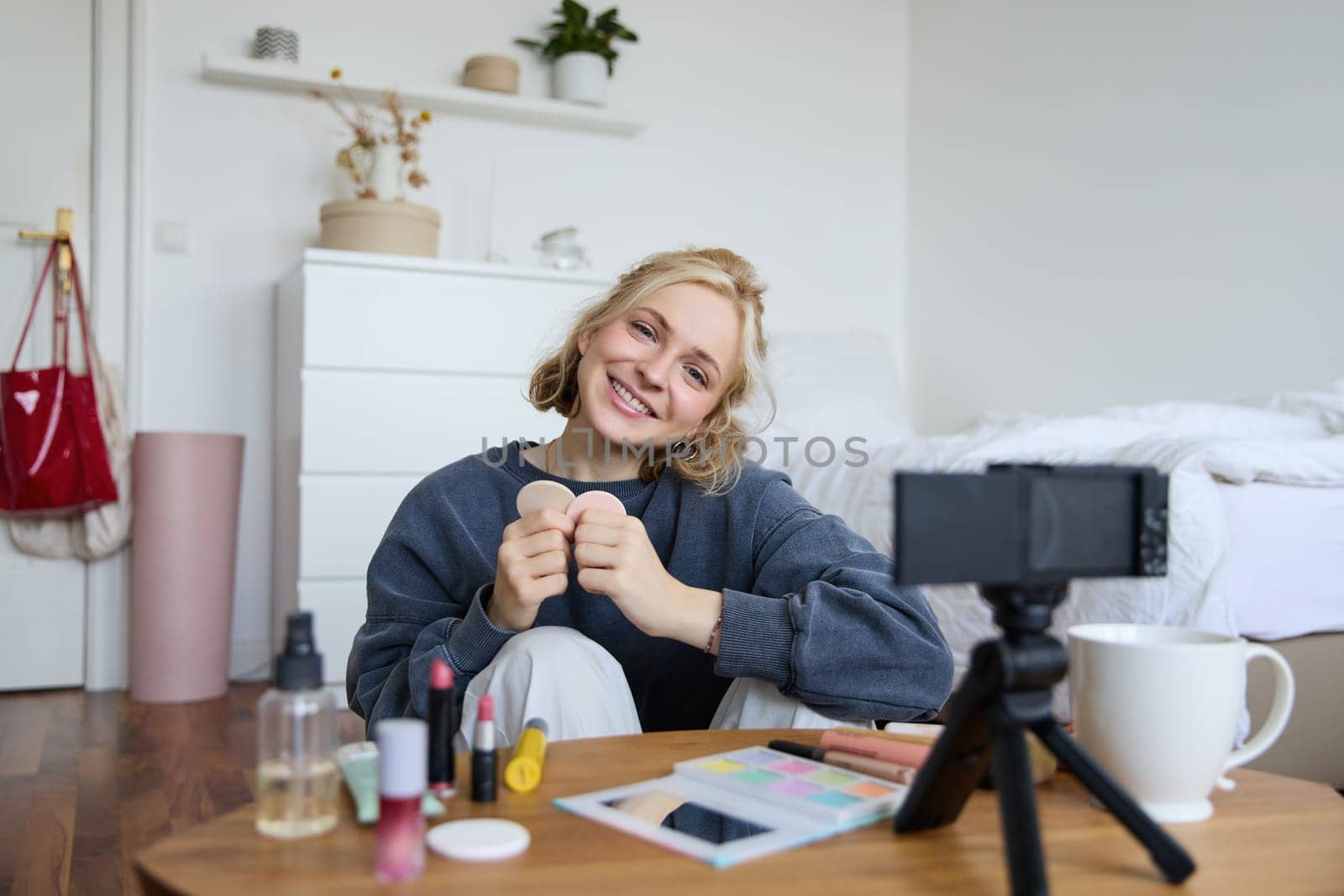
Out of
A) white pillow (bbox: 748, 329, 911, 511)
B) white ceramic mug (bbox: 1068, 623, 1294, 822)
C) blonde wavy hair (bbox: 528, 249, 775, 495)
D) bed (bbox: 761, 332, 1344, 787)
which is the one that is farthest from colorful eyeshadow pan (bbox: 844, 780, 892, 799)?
white pillow (bbox: 748, 329, 911, 511)

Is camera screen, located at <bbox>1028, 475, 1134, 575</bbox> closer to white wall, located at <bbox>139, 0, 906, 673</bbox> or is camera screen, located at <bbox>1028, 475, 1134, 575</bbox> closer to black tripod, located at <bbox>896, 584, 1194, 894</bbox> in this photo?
black tripod, located at <bbox>896, 584, 1194, 894</bbox>

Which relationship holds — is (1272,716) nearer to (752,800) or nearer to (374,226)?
(752,800)

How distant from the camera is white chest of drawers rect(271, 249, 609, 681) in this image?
9.46 feet

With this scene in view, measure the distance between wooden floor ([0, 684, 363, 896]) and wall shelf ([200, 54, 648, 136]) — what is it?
1697mm

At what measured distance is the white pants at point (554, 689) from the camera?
1005 mm

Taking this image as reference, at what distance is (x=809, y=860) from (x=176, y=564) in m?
2.67

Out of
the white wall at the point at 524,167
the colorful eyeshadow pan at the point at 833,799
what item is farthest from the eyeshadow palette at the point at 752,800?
the white wall at the point at 524,167

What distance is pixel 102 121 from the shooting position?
10.2 feet

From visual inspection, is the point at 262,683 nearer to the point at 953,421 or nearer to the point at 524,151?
the point at 524,151

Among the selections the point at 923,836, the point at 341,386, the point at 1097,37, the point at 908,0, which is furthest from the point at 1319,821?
the point at 908,0

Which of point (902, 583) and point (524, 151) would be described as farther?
point (524, 151)

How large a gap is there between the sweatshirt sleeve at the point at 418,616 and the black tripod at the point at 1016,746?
51 cm

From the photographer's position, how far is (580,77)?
11.6 feet

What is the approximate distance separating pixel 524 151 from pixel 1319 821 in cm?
326
